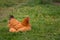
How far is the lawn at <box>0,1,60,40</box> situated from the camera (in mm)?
7574

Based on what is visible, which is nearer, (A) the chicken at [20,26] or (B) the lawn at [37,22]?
(B) the lawn at [37,22]

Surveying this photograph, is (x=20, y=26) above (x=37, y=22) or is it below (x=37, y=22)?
above

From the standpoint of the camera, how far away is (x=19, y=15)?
437 inches

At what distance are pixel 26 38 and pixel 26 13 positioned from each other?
4.29 m

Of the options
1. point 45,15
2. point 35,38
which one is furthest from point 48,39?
point 45,15

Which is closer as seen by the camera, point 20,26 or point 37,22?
point 20,26

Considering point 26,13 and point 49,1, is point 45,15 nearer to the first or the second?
point 26,13

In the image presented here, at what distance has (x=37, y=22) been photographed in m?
9.52

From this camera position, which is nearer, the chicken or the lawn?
the lawn

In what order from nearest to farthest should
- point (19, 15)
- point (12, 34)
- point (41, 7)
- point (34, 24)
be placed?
point (12, 34)
point (34, 24)
point (19, 15)
point (41, 7)

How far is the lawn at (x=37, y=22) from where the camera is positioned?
24.8ft

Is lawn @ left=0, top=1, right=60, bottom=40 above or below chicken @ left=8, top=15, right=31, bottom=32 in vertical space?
below

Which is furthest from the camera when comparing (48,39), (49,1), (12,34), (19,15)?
(49,1)

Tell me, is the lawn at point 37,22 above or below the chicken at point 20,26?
below
